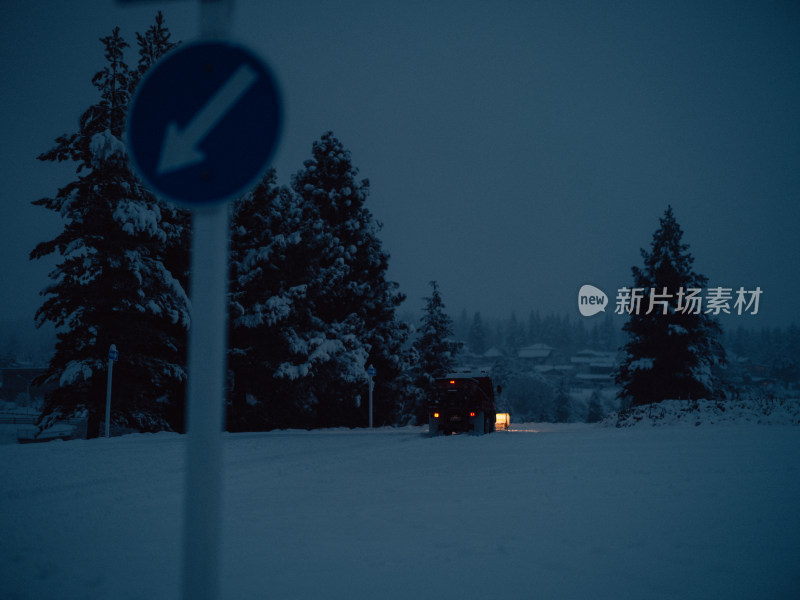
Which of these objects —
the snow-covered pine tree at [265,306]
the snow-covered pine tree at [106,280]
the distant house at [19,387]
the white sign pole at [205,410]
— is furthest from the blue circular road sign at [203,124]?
the distant house at [19,387]

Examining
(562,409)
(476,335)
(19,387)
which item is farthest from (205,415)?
(476,335)

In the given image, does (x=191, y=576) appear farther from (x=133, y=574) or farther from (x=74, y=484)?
(x=74, y=484)

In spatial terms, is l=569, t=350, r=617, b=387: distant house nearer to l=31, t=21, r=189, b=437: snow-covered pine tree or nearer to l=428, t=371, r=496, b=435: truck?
l=428, t=371, r=496, b=435: truck

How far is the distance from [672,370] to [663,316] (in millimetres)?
3577

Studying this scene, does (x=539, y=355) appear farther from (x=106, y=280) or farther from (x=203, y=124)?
(x=203, y=124)

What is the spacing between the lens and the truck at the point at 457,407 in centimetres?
2188

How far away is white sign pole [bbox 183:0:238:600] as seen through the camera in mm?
2229

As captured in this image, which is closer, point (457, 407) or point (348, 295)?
point (457, 407)

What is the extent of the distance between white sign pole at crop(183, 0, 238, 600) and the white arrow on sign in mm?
247

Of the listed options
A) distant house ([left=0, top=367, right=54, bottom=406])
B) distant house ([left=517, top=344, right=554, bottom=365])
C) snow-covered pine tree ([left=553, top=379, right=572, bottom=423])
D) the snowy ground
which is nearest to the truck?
the snowy ground

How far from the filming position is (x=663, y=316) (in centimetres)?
3531

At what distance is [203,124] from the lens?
7.86 feet

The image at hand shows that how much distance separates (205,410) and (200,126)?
1.25 m

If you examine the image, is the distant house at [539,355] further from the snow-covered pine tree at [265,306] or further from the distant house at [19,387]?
the snow-covered pine tree at [265,306]
